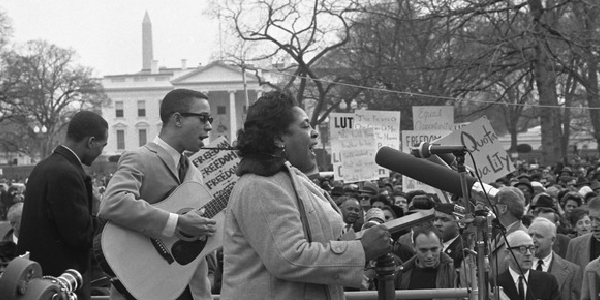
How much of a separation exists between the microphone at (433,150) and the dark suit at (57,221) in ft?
6.99

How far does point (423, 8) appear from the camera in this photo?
23.8 metres

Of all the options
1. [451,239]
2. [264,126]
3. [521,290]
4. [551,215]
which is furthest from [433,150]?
[551,215]

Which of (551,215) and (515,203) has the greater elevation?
(515,203)

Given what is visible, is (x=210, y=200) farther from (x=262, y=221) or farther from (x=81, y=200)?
(x=262, y=221)

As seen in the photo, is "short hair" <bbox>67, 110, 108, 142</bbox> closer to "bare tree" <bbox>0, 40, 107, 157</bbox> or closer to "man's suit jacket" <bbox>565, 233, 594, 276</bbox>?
"man's suit jacket" <bbox>565, 233, 594, 276</bbox>

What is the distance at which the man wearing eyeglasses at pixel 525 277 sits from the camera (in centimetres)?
698

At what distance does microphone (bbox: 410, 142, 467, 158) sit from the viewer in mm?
3668

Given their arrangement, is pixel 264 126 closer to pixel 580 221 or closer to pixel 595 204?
pixel 595 204

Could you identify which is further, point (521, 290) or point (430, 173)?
point (521, 290)

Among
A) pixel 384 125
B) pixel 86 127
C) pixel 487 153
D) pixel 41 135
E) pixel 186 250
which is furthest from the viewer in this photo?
pixel 41 135

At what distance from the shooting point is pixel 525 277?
22.4 feet

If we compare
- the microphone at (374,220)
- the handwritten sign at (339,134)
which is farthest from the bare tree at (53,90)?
the microphone at (374,220)

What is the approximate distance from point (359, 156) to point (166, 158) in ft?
33.1

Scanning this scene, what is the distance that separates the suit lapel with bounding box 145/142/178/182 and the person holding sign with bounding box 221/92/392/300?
1433mm
